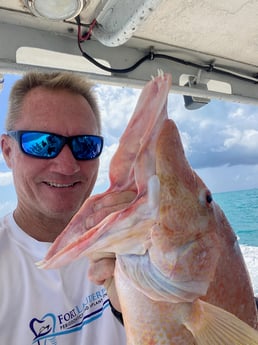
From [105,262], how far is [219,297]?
0.34 metres

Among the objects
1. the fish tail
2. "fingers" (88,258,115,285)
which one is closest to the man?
"fingers" (88,258,115,285)

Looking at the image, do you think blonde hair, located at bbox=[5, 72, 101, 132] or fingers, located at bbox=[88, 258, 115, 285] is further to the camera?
blonde hair, located at bbox=[5, 72, 101, 132]

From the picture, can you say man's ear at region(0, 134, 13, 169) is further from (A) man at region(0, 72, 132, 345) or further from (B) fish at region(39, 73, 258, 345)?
(B) fish at region(39, 73, 258, 345)

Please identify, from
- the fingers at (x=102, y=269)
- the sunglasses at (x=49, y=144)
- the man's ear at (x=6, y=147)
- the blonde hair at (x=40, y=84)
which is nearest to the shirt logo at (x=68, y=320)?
the fingers at (x=102, y=269)

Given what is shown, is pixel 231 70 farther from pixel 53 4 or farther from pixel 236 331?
pixel 236 331

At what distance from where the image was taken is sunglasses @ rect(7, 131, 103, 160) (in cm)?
177

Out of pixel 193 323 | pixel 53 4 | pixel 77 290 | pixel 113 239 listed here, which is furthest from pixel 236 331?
pixel 53 4

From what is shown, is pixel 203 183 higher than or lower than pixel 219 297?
higher

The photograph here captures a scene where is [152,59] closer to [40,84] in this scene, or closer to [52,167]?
[40,84]

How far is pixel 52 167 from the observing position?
1787 mm

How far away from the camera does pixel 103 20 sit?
6.98ft

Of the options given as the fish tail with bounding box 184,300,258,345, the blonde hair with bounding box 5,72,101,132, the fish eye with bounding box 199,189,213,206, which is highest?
the blonde hair with bounding box 5,72,101,132

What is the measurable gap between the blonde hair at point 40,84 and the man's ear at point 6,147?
2.0 inches

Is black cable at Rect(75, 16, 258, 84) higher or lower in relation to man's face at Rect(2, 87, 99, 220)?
higher
